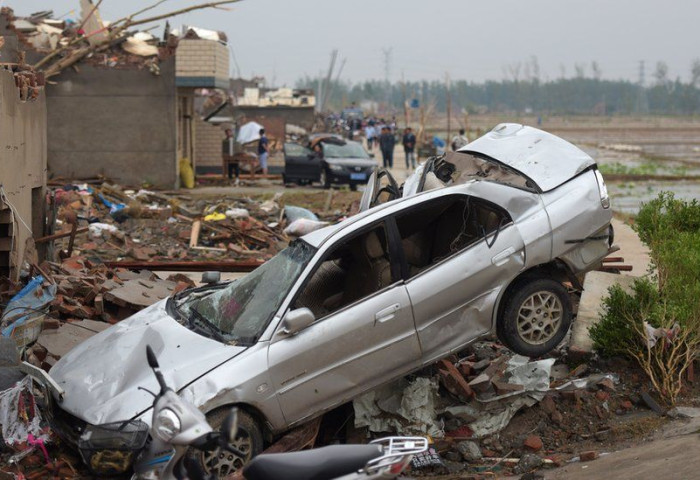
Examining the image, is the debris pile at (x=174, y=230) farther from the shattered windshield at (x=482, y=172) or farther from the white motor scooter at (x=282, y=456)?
the white motor scooter at (x=282, y=456)

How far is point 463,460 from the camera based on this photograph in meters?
7.57

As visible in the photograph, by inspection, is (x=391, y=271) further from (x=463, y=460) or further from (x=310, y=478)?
(x=310, y=478)

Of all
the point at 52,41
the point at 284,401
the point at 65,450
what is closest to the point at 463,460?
the point at 284,401

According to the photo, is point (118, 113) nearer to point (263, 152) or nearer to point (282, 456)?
point (263, 152)

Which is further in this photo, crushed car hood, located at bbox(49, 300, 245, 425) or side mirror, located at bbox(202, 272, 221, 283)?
side mirror, located at bbox(202, 272, 221, 283)

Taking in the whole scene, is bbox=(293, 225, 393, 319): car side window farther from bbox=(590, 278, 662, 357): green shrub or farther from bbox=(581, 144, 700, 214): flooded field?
bbox=(581, 144, 700, 214): flooded field

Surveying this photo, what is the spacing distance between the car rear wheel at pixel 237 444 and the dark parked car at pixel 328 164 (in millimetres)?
23882

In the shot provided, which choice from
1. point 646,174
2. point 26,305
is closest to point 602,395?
point 26,305

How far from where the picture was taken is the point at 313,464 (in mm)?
4535

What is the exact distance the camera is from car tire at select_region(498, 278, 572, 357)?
8.21m

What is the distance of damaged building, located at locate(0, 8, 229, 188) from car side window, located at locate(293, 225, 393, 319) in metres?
22.2

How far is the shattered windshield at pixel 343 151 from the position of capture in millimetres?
32438

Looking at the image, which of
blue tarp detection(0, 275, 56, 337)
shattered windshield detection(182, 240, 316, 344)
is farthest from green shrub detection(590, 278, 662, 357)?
blue tarp detection(0, 275, 56, 337)

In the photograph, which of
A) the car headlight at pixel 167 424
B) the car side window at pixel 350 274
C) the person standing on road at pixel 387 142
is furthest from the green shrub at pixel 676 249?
the person standing on road at pixel 387 142
